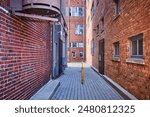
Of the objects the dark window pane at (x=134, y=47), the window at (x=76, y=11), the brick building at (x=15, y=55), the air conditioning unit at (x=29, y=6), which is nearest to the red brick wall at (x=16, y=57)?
the brick building at (x=15, y=55)

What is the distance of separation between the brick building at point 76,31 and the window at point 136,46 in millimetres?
29541

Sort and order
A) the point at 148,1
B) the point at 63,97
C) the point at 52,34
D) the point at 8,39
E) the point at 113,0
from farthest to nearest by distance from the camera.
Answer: the point at 52,34, the point at 113,0, the point at 63,97, the point at 148,1, the point at 8,39

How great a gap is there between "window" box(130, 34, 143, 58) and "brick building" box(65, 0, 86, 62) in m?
29.5

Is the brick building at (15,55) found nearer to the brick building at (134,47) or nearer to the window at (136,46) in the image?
the brick building at (134,47)

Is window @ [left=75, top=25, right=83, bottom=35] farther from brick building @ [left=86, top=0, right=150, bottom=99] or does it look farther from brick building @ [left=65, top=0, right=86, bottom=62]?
brick building @ [left=86, top=0, right=150, bottom=99]

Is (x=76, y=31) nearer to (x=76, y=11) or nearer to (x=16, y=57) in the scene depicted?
(x=76, y=11)

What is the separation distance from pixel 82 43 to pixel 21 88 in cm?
3193

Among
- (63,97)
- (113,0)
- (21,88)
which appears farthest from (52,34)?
(21,88)

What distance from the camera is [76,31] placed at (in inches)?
1467

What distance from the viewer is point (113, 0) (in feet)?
34.5

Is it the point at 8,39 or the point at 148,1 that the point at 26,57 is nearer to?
the point at 8,39

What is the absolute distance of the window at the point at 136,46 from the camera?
21.1 feet

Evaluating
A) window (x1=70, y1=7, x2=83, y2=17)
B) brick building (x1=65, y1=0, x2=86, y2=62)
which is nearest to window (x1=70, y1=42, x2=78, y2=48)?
brick building (x1=65, y1=0, x2=86, y2=62)

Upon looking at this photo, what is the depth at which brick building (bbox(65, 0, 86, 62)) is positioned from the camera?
3697cm
